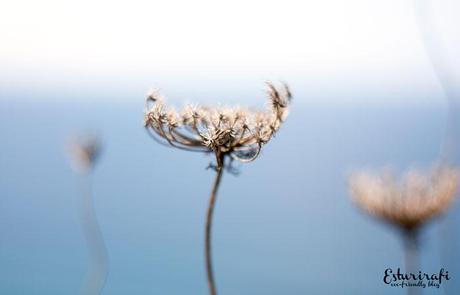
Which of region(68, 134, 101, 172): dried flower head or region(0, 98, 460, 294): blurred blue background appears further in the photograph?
region(0, 98, 460, 294): blurred blue background

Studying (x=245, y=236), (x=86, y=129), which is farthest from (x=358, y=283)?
(x=86, y=129)

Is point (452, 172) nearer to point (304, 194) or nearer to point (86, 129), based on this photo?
point (86, 129)

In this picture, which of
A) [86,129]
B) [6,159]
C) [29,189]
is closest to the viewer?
[86,129]

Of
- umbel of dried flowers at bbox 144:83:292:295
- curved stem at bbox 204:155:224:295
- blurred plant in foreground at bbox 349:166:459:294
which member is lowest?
curved stem at bbox 204:155:224:295

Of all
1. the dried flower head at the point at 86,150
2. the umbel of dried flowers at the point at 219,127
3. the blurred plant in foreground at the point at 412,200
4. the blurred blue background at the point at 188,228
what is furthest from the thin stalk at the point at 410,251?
the blurred blue background at the point at 188,228

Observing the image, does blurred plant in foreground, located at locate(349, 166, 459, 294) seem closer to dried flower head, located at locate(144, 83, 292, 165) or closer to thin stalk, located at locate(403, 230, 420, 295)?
thin stalk, located at locate(403, 230, 420, 295)

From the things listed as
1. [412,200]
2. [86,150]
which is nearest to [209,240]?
[412,200]

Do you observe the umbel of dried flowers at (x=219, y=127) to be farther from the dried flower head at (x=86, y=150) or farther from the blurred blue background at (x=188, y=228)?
the blurred blue background at (x=188, y=228)

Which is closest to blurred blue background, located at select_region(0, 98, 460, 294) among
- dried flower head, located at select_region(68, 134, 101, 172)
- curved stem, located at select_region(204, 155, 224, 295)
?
dried flower head, located at select_region(68, 134, 101, 172)
